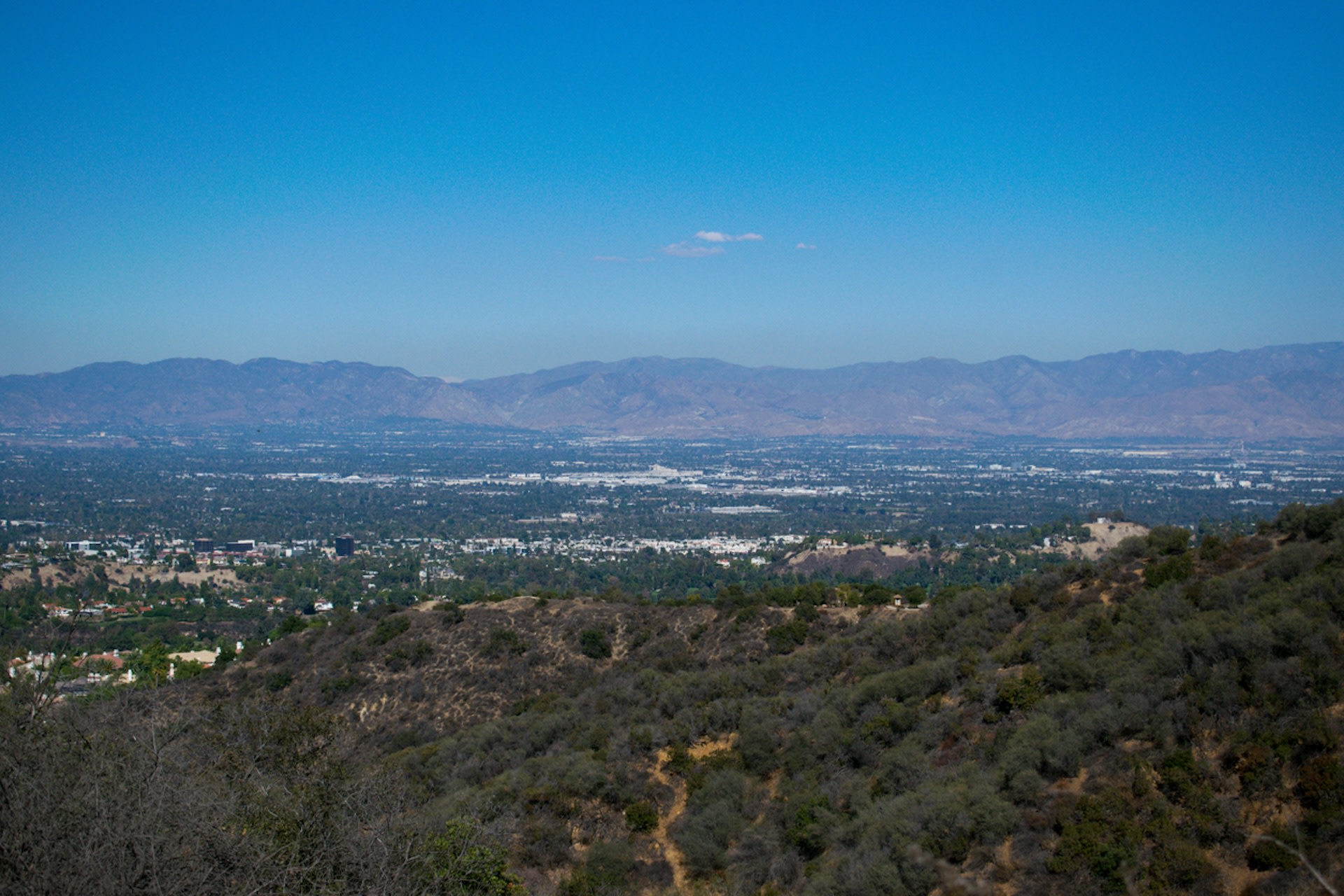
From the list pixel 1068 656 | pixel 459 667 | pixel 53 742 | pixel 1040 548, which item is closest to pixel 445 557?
pixel 1040 548

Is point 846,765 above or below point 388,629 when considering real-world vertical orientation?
above

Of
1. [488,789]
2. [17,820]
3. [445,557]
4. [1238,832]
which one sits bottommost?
[445,557]

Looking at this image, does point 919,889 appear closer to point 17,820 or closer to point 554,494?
point 17,820

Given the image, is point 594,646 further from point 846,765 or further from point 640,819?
point 846,765

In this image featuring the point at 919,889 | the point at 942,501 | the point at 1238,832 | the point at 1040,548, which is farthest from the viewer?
the point at 942,501

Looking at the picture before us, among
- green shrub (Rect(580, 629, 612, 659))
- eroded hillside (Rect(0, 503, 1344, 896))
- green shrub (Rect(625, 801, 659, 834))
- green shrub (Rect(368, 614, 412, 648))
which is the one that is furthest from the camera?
green shrub (Rect(368, 614, 412, 648))

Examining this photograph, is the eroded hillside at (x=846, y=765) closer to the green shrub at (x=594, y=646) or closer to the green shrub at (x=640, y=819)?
the green shrub at (x=640, y=819)

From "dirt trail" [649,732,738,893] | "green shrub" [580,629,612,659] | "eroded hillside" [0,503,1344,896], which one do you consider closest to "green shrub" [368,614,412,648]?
"eroded hillside" [0,503,1344,896]

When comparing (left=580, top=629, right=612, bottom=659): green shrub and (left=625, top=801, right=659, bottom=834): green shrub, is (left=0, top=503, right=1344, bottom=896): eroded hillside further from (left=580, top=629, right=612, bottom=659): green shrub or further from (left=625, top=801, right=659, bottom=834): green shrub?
(left=580, top=629, right=612, bottom=659): green shrub

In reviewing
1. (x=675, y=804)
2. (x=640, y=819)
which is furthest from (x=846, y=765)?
(x=640, y=819)
